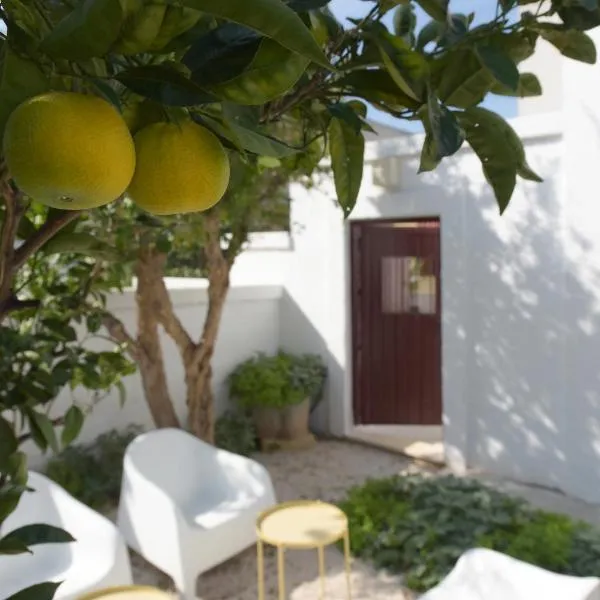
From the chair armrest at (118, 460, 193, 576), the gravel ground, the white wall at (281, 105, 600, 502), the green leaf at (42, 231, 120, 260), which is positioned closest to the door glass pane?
the white wall at (281, 105, 600, 502)

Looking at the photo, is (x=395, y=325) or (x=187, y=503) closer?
(x=187, y=503)

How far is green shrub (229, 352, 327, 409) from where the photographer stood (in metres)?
5.68

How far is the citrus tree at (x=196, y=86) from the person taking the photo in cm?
42

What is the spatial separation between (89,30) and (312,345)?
19.4ft

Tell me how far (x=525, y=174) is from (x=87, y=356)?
1.06m

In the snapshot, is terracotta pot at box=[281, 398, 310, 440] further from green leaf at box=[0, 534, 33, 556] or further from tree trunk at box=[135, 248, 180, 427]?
green leaf at box=[0, 534, 33, 556]

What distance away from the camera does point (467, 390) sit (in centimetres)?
512

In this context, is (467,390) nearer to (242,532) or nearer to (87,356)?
(242,532)

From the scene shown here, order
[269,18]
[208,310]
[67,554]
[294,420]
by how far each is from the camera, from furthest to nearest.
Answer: [294,420] → [208,310] → [67,554] → [269,18]

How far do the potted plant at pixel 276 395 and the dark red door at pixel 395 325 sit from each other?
557 mm

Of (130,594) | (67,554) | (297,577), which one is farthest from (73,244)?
(297,577)

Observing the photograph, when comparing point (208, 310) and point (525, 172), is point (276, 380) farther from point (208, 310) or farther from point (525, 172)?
point (525, 172)

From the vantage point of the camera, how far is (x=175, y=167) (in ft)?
1.62

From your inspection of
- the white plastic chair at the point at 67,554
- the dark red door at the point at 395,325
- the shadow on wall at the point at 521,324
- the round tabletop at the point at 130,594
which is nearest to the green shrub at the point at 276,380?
the dark red door at the point at 395,325
